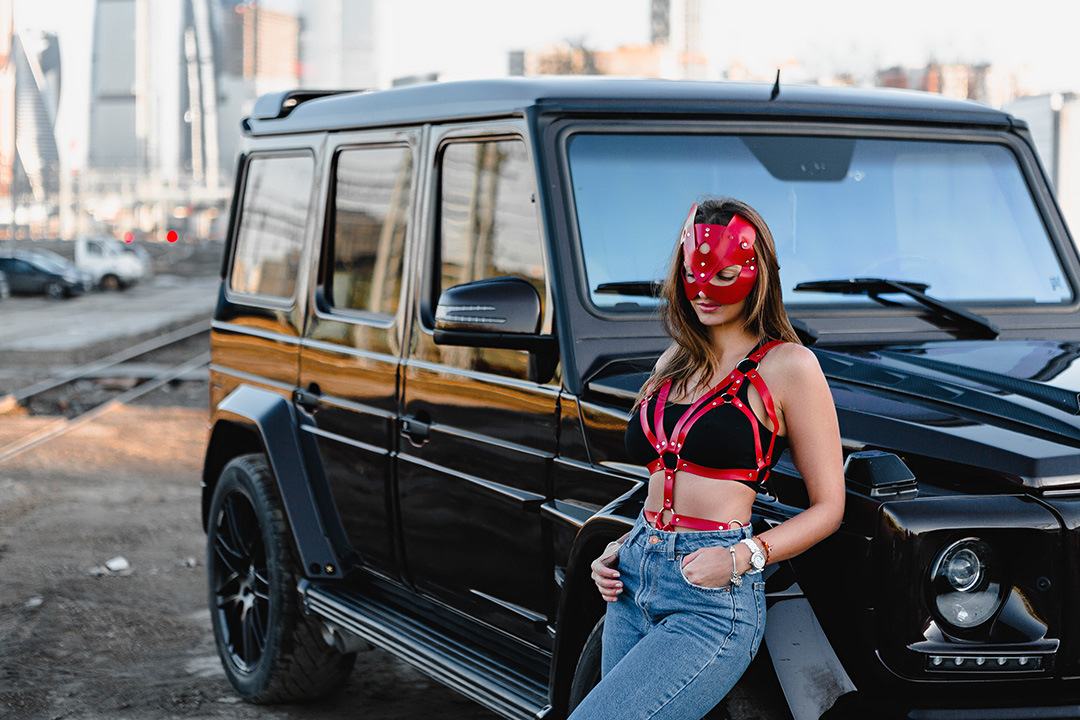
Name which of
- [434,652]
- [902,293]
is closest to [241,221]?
[434,652]

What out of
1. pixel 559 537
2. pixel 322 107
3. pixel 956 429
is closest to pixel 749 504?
pixel 956 429

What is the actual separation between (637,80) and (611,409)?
1135mm

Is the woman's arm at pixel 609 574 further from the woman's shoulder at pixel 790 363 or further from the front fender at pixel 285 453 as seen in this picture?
the front fender at pixel 285 453

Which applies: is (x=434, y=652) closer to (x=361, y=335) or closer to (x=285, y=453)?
(x=361, y=335)

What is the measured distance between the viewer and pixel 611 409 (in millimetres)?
3283

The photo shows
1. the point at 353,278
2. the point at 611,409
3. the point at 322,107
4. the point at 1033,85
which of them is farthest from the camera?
the point at 1033,85

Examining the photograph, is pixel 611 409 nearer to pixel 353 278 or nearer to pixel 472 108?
pixel 472 108

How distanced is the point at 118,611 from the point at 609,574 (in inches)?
194

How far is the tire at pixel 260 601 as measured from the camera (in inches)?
195

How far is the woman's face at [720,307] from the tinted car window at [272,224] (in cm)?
278

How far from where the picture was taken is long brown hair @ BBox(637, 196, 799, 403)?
256 cm

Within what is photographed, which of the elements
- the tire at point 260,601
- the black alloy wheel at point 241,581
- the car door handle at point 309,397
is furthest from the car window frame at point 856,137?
the black alloy wheel at point 241,581

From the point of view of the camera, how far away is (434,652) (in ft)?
13.0

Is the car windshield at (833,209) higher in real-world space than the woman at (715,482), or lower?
higher
